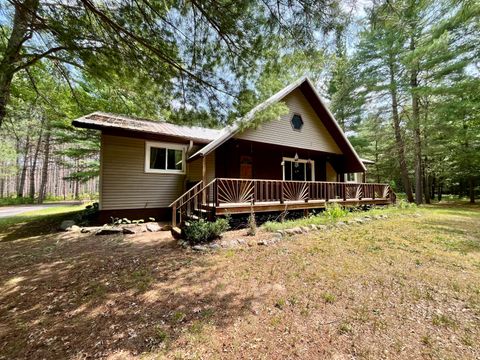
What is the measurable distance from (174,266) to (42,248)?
13.0 feet

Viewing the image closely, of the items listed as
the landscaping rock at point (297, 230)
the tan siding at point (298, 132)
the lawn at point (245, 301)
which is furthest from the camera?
the tan siding at point (298, 132)

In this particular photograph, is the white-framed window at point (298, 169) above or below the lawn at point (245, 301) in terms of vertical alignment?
above

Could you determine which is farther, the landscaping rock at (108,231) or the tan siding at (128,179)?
the tan siding at (128,179)

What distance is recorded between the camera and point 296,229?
702cm

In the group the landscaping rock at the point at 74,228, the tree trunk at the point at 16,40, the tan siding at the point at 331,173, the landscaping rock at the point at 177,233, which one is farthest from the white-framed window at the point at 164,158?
the tan siding at the point at 331,173

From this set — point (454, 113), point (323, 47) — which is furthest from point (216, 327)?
point (454, 113)

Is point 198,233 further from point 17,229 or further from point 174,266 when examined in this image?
point 17,229

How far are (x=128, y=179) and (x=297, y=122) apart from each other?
26.3ft

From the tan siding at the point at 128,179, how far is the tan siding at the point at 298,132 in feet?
13.0

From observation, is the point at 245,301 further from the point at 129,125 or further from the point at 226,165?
the point at 129,125

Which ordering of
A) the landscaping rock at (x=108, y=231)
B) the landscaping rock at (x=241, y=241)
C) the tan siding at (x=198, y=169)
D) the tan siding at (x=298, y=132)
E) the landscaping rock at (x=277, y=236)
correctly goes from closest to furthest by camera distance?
the landscaping rock at (x=241, y=241) → the landscaping rock at (x=277, y=236) → the landscaping rock at (x=108, y=231) → the tan siding at (x=298, y=132) → the tan siding at (x=198, y=169)

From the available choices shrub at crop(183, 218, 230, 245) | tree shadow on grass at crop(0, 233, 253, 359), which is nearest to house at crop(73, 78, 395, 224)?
shrub at crop(183, 218, 230, 245)

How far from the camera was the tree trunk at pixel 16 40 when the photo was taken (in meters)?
4.45

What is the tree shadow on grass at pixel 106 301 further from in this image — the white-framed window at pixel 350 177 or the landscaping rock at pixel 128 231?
the white-framed window at pixel 350 177
